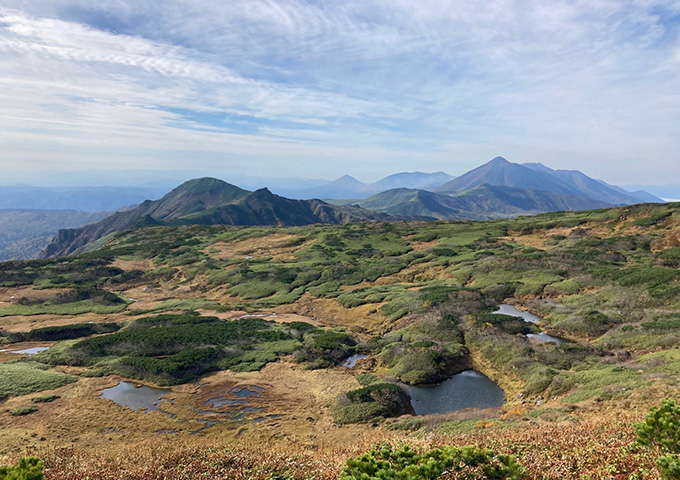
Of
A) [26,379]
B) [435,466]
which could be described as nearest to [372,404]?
[435,466]

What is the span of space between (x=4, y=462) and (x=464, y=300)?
43698 mm

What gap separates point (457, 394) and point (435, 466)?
2129 cm

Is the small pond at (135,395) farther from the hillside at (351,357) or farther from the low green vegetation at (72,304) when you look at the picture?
the low green vegetation at (72,304)

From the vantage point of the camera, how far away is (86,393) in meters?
30.3

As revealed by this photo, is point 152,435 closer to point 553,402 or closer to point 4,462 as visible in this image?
point 4,462

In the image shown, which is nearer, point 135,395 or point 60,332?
point 135,395

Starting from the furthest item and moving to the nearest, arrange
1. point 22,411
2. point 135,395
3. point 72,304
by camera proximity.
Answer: point 72,304
point 135,395
point 22,411

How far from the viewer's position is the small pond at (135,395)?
1131 inches

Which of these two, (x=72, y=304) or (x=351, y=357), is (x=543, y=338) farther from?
(x=72, y=304)

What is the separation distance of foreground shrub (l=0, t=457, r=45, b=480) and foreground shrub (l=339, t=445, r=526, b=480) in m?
8.58

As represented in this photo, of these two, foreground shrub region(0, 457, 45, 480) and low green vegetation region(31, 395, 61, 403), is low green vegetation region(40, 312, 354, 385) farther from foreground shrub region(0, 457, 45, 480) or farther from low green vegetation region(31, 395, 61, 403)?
foreground shrub region(0, 457, 45, 480)

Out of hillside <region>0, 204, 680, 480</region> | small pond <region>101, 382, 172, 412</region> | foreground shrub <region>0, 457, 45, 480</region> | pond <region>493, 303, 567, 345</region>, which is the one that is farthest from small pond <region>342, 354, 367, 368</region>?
foreground shrub <region>0, 457, 45, 480</region>

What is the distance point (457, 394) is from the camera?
28.6 m

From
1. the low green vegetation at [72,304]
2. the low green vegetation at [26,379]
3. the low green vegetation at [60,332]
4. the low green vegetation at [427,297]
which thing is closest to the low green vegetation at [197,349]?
the low green vegetation at [427,297]
